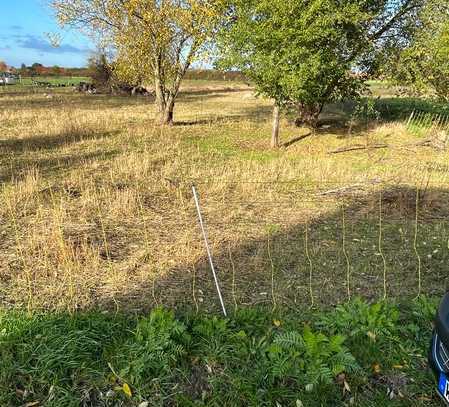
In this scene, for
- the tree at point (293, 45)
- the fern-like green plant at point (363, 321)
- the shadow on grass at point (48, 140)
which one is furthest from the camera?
the shadow on grass at point (48, 140)

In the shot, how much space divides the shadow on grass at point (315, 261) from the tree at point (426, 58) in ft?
27.5

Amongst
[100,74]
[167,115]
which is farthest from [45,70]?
[167,115]

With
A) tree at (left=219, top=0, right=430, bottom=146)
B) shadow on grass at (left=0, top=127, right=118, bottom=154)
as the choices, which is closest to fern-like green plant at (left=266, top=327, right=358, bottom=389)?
tree at (left=219, top=0, right=430, bottom=146)

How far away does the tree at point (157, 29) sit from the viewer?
1405 cm

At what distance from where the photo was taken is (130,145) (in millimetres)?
12102

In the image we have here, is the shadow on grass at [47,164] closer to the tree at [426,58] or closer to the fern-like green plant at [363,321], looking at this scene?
the fern-like green plant at [363,321]

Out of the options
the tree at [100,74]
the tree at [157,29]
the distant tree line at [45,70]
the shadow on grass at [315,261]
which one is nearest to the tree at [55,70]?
the distant tree line at [45,70]

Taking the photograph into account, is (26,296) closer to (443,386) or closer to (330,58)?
(443,386)

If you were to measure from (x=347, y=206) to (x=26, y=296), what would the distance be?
5.05 m

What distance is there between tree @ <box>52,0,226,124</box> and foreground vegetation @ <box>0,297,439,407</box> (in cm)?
1233

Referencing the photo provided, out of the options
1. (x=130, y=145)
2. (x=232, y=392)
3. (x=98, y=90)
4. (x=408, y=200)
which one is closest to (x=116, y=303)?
(x=232, y=392)

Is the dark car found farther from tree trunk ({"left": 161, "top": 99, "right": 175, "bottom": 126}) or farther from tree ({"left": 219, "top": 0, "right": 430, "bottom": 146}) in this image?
tree trunk ({"left": 161, "top": 99, "right": 175, "bottom": 126})

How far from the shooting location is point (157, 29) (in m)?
14.6

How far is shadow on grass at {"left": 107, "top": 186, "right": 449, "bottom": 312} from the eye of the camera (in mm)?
4086
